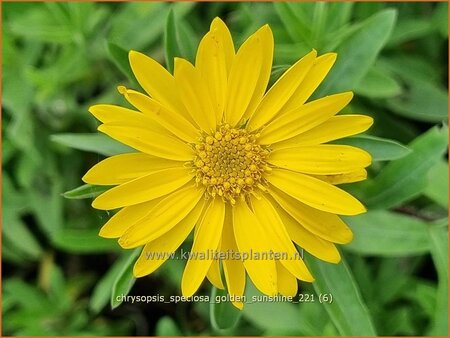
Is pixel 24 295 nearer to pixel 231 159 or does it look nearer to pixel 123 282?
pixel 123 282

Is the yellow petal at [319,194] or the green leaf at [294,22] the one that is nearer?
the yellow petal at [319,194]

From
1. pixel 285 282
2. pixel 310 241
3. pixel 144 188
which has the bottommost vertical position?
pixel 285 282

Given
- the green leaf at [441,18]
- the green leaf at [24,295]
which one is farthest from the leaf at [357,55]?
the green leaf at [24,295]

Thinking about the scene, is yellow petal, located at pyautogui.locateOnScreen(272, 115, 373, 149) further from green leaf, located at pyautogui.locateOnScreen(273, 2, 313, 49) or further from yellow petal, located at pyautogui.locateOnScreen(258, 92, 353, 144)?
green leaf, located at pyautogui.locateOnScreen(273, 2, 313, 49)

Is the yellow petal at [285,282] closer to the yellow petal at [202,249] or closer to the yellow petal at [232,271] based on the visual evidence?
the yellow petal at [232,271]

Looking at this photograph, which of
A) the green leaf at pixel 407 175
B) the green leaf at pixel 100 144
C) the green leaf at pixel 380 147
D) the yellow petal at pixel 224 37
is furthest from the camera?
the green leaf at pixel 407 175

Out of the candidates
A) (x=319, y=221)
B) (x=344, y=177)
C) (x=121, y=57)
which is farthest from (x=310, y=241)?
(x=121, y=57)

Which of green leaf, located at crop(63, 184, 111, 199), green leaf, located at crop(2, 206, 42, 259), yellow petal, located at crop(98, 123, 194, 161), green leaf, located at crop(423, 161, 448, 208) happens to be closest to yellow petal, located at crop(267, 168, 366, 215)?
yellow petal, located at crop(98, 123, 194, 161)
